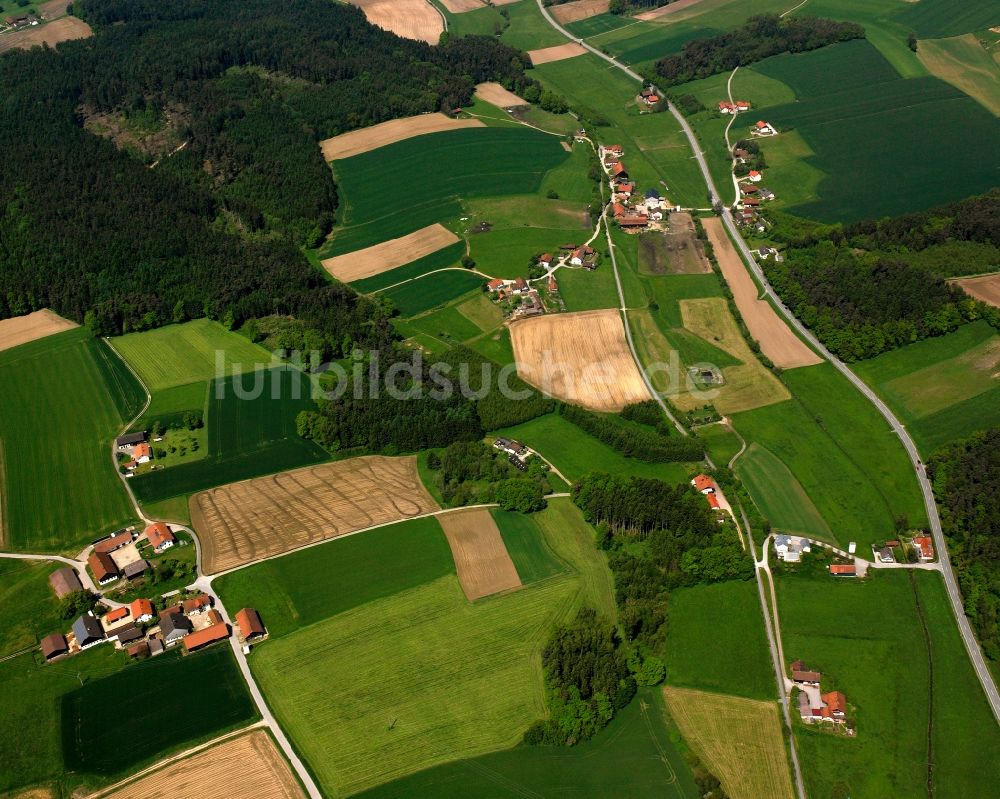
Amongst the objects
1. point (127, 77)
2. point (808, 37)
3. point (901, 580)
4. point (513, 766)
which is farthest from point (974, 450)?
point (127, 77)

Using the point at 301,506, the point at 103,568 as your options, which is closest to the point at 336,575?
the point at 301,506

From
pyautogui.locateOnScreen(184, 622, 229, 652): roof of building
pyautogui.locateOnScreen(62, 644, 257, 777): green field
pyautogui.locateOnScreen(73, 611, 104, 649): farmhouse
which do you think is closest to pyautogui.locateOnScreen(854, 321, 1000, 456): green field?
pyautogui.locateOnScreen(184, 622, 229, 652): roof of building

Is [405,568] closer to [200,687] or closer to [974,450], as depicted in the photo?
[200,687]

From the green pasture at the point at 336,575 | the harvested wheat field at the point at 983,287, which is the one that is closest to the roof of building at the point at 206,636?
the green pasture at the point at 336,575

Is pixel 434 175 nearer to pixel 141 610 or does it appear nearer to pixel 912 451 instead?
pixel 912 451

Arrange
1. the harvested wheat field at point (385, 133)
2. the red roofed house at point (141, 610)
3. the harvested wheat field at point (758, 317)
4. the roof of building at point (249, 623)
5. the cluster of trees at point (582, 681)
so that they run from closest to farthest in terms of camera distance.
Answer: the cluster of trees at point (582, 681) → the roof of building at point (249, 623) → the red roofed house at point (141, 610) → the harvested wheat field at point (758, 317) → the harvested wheat field at point (385, 133)

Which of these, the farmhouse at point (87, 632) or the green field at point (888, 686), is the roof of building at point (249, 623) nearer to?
the farmhouse at point (87, 632)
